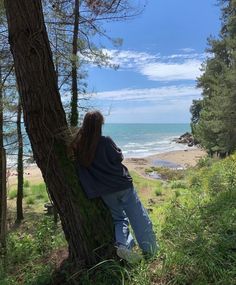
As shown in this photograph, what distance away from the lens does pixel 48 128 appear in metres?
3.83

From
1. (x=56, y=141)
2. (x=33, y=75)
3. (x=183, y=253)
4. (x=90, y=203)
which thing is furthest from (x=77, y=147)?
(x=183, y=253)

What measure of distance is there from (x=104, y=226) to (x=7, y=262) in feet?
5.46

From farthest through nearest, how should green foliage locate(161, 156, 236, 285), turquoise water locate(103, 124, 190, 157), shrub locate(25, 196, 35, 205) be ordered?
turquoise water locate(103, 124, 190, 157), shrub locate(25, 196, 35, 205), green foliage locate(161, 156, 236, 285)

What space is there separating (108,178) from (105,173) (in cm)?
5

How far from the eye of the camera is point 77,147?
12.6ft

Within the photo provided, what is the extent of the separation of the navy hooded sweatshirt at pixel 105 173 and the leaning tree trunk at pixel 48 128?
0.10 metres

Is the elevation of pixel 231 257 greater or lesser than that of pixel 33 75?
lesser

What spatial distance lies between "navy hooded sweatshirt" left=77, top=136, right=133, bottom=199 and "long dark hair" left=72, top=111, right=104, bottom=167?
0.23ft

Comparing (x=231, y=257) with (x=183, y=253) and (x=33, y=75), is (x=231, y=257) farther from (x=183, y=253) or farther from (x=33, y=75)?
(x=33, y=75)

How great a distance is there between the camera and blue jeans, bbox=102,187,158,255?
12.6 ft

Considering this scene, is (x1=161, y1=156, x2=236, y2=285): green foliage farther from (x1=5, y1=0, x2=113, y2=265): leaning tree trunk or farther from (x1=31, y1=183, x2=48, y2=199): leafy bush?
(x1=31, y1=183, x2=48, y2=199): leafy bush

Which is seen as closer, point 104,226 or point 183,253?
point 183,253

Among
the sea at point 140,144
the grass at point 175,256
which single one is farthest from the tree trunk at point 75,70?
the grass at point 175,256

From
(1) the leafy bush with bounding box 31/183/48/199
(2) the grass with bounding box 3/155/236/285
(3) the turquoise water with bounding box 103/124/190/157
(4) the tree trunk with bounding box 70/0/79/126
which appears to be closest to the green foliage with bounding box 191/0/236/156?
(3) the turquoise water with bounding box 103/124/190/157
